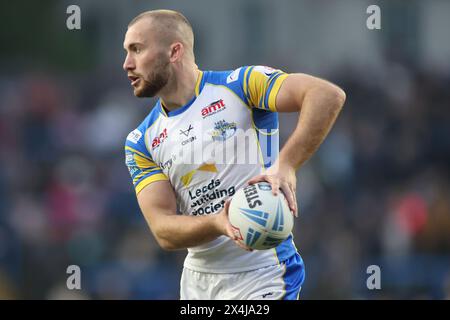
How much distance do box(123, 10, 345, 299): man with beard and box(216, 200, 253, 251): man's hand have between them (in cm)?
50

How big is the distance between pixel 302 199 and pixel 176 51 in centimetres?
763

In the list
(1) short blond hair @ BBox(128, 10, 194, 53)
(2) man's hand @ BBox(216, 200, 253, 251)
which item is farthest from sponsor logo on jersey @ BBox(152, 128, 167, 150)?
(2) man's hand @ BBox(216, 200, 253, 251)

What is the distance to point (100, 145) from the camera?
14.5 meters

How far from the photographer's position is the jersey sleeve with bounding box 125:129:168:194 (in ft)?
20.7

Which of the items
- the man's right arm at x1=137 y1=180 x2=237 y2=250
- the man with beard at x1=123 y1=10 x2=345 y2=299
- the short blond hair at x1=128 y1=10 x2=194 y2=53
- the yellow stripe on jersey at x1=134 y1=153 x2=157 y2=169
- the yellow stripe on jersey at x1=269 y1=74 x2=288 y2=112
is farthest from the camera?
the yellow stripe on jersey at x1=134 y1=153 x2=157 y2=169

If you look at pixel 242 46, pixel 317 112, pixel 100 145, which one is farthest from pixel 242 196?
pixel 242 46

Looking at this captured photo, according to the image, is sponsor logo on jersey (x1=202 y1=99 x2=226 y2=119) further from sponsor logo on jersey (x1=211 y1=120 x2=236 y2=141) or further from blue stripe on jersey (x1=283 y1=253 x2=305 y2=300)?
blue stripe on jersey (x1=283 y1=253 x2=305 y2=300)

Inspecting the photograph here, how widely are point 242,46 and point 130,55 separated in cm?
1309

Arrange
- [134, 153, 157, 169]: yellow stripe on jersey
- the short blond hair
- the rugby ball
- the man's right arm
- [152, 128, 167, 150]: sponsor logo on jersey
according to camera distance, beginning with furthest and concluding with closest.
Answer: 1. [134, 153, 157, 169]: yellow stripe on jersey
2. [152, 128, 167, 150]: sponsor logo on jersey
3. the short blond hair
4. the man's right arm
5. the rugby ball

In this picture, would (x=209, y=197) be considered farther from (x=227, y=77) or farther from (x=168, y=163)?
(x=227, y=77)

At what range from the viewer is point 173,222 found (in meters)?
5.90

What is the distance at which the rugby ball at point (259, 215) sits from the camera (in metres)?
5.15

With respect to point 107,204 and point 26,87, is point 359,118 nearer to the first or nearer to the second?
point 107,204

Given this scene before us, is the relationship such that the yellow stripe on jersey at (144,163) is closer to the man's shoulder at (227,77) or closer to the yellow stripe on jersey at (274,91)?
the man's shoulder at (227,77)
